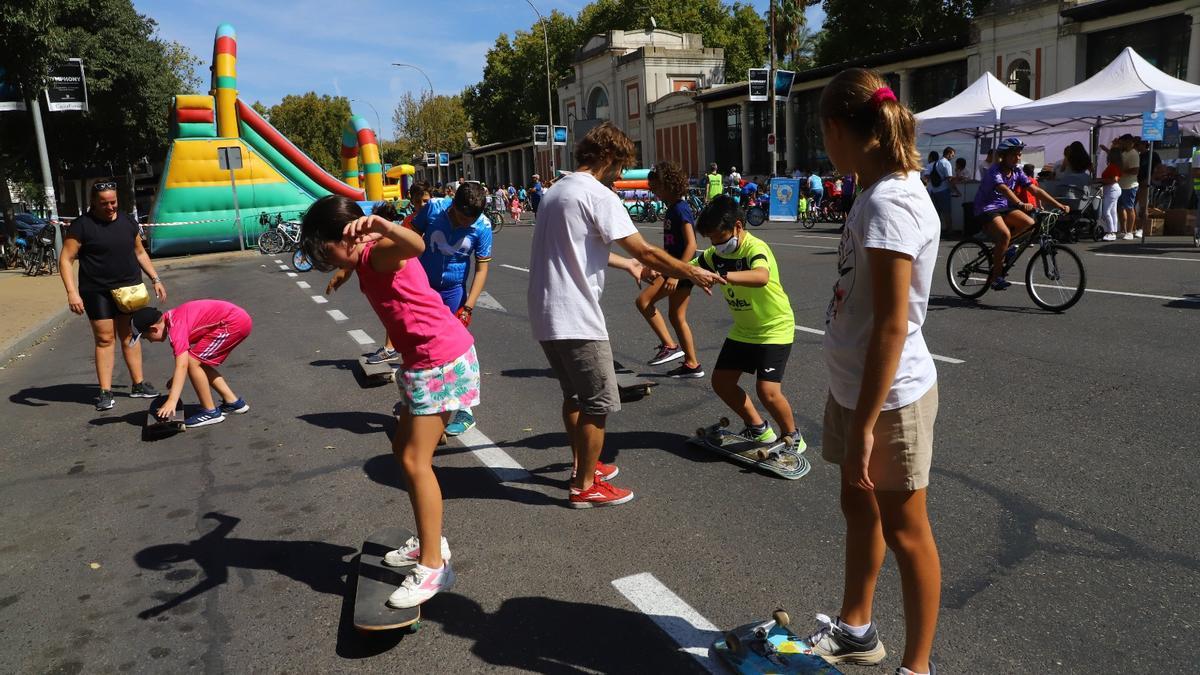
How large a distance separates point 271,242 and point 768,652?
23.4 m

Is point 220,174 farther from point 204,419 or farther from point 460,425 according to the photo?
point 460,425

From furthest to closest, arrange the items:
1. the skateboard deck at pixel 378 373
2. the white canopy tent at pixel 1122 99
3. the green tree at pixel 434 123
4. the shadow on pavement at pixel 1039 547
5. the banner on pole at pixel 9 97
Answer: the green tree at pixel 434 123, the banner on pole at pixel 9 97, the white canopy tent at pixel 1122 99, the skateboard deck at pixel 378 373, the shadow on pavement at pixel 1039 547

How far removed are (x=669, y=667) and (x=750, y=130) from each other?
42.2 meters

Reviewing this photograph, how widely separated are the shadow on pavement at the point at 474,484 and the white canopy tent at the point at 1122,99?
15.3 metres

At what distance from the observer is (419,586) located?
305 cm

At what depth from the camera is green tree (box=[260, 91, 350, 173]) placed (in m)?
95.9

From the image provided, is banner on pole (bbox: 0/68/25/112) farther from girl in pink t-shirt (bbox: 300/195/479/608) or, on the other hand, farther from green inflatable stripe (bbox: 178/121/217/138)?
girl in pink t-shirt (bbox: 300/195/479/608)

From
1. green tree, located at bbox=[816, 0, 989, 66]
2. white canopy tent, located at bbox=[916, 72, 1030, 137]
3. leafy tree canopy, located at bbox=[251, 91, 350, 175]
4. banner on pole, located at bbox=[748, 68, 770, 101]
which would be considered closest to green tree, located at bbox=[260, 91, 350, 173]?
leafy tree canopy, located at bbox=[251, 91, 350, 175]

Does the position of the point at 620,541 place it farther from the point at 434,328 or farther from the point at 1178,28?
the point at 1178,28

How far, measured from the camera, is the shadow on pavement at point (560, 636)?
9.02ft

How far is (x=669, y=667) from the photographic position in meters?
2.71

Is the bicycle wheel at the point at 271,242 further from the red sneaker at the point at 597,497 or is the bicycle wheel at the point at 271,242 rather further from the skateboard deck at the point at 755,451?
the red sneaker at the point at 597,497

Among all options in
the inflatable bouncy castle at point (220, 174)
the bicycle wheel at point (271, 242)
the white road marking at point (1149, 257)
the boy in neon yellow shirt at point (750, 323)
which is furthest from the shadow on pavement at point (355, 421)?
the inflatable bouncy castle at point (220, 174)

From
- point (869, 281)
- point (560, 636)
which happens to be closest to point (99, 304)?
point (560, 636)
